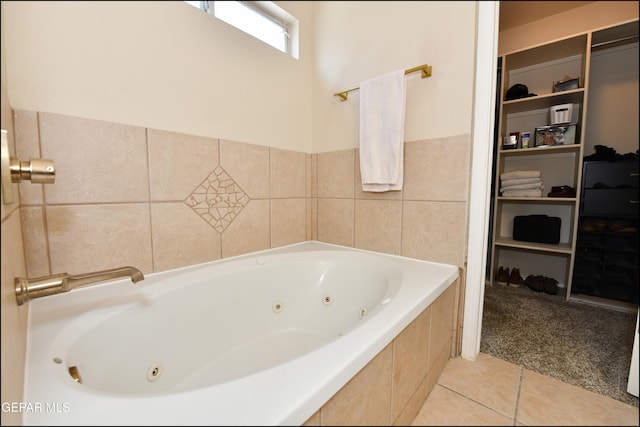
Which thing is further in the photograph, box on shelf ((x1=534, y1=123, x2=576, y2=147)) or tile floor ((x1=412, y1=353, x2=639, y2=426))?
box on shelf ((x1=534, y1=123, x2=576, y2=147))

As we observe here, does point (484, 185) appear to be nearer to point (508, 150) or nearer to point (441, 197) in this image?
point (441, 197)

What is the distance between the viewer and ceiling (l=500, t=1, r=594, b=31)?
0.70 meters

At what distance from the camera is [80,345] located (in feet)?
2.09

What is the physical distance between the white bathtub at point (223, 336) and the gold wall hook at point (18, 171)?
35 centimetres

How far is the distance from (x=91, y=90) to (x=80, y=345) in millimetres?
700

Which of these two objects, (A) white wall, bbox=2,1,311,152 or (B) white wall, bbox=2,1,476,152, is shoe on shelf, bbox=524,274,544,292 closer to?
(B) white wall, bbox=2,1,476,152

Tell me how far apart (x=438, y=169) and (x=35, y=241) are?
1442 mm

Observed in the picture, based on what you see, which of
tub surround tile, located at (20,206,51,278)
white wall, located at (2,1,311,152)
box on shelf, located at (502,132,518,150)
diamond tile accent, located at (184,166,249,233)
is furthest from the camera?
box on shelf, located at (502,132,518,150)

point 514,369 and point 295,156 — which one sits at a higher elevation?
point 295,156

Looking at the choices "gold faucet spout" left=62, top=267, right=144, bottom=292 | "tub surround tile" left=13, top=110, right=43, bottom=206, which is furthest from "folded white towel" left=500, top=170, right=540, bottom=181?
"tub surround tile" left=13, top=110, right=43, bottom=206

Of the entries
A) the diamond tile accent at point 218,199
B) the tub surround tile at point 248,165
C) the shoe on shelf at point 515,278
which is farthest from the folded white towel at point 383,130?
the shoe on shelf at point 515,278

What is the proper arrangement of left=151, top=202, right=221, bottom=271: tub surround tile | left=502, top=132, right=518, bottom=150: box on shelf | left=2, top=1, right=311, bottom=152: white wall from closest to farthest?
left=2, top=1, right=311, bottom=152: white wall, left=151, top=202, right=221, bottom=271: tub surround tile, left=502, top=132, right=518, bottom=150: box on shelf

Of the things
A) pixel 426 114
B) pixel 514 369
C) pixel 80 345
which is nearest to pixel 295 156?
pixel 426 114

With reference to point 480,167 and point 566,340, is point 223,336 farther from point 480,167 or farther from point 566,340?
point 566,340
